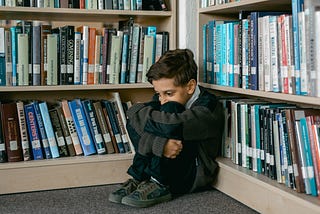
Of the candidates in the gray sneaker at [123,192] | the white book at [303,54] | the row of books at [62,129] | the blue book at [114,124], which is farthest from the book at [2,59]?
the white book at [303,54]

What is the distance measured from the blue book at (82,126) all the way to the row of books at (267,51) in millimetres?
609

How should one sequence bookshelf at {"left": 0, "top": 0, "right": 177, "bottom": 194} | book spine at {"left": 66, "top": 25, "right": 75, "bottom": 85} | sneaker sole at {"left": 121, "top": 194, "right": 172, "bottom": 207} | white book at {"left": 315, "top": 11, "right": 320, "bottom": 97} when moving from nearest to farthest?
1. white book at {"left": 315, "top": 11, "right": 320, "bottom": 97}
2. sneaker sole at {"left": 121, "top": 194, "right": 172, "bottom": 207}
3. bookshelf at {"left": 0, "top": 0, "right": 177, "bottom": 194}
4. book spine at {"left": 66, "top": 25, "right": 75, "bottom": 85}

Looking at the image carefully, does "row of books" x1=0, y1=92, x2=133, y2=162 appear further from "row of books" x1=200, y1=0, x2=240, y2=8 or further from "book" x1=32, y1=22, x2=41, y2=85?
"row of books" x1=200, y1=0, x2=240, y2=8

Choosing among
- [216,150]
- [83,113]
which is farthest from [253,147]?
[83,113]

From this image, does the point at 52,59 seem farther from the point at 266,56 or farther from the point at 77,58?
the point at 266,56

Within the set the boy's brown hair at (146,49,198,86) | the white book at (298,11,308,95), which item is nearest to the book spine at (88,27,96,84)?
the boy's brown hair at (146,49,198,86)

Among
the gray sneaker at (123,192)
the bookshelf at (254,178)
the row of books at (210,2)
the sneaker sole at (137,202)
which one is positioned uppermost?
the row of books at (210,2)

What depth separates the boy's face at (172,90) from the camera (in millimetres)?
2027

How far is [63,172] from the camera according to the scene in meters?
2.16

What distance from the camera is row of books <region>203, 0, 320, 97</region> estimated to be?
155 cm

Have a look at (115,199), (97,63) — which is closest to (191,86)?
(97,63)

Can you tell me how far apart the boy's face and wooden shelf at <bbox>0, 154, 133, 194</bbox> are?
1.27 feet

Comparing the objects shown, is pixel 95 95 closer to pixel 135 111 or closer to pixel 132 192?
pixel 135 111

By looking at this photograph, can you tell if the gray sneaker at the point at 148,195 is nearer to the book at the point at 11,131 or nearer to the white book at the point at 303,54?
the book at the point at 11,131
